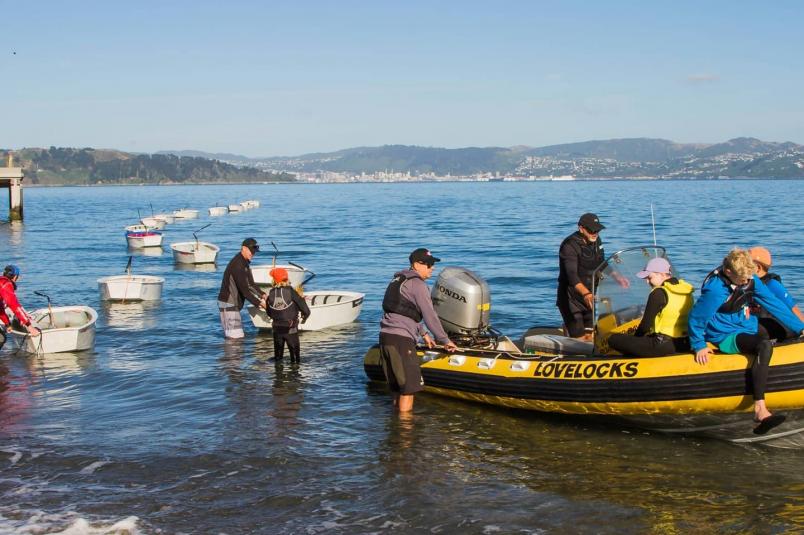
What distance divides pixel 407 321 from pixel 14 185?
58090 mm

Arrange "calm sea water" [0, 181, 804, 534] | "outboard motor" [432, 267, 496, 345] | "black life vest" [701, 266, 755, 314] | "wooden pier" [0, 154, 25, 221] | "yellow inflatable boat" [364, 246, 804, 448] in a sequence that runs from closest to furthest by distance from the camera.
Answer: "calm sea water" [0, 181, 804, 534]
"black life vest" [701, 266, 755, 314]
"yellow inflatable boat" [364, 246, 804, 448]
"outboard motor" [432, 267, 496, 345]
"wooden pier" [0, 154, 25, 221]

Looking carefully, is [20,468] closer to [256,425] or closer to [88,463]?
[88,463]

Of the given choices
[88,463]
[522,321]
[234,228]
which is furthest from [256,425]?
[234,228]

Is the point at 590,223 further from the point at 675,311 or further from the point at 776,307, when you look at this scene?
the point at 776,307

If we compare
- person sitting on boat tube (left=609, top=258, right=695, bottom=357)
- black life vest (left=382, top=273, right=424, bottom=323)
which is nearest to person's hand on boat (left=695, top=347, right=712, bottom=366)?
person sitting on boat tube (left=609, top=258, right=695, bottom=357)

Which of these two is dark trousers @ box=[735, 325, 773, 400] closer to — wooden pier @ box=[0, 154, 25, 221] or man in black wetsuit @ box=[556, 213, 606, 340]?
man in black wetsuit @ box=[556, 213, 606, 340]

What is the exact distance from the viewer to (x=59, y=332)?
14039mm

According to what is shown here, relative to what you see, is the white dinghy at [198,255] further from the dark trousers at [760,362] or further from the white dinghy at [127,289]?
the dark trousers at [760,362]

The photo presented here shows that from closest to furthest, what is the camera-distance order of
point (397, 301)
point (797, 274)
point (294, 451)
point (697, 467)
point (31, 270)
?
point (697, 467) → point (294, 451) → point (397, 301) → point (797, 274) → point (31, 270)

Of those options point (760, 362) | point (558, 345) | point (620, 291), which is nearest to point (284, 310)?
point (558, 345)

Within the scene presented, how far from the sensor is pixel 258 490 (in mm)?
7949

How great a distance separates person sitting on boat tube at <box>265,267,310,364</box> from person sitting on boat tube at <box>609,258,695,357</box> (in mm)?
5456

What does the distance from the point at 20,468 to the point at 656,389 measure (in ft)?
22.2

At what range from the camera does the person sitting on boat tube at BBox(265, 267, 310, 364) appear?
→ 1256cm
